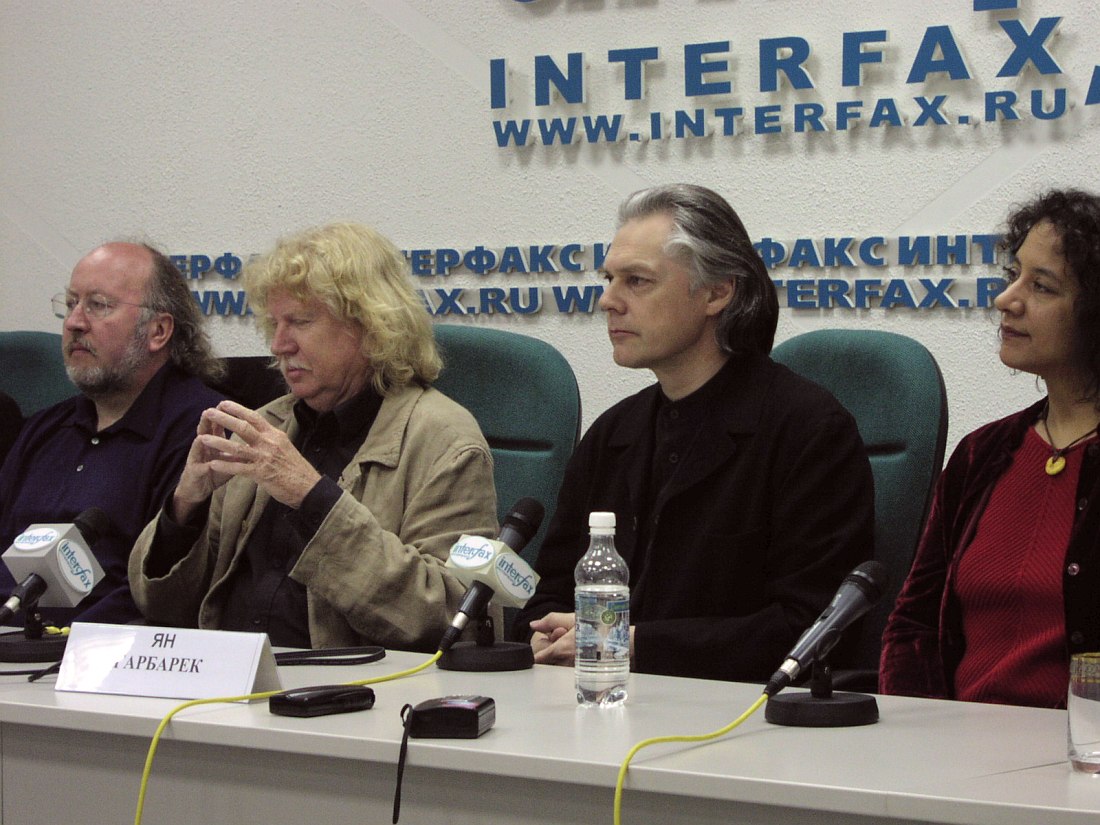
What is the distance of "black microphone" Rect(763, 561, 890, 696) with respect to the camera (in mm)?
1570

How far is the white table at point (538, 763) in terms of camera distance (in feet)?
4.20

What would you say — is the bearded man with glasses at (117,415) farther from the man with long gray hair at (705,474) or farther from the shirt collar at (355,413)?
the man with long gray hair at (705,474)

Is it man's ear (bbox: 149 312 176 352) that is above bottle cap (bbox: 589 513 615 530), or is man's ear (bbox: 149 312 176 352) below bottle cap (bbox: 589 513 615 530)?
above

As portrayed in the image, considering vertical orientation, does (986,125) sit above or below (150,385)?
above

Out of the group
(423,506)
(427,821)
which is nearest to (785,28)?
(423,506)

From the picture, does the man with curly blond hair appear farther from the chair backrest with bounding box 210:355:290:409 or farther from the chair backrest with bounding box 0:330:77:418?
the chair backrest with bounding box 0:330:77:418

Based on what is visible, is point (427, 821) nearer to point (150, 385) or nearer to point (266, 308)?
point (266, 308)

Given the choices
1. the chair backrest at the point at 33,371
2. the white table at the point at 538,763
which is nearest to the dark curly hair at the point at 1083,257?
the white table at the point at 538,763

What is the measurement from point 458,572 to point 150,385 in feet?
4.90

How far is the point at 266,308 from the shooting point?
2855 mm

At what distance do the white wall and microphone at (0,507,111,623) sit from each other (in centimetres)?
194

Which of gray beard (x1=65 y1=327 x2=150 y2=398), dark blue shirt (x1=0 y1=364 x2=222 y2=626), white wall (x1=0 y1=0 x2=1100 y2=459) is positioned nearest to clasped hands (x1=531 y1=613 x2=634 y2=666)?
dark blue shirt (x1=0 y1=364 x2=222 y2=626)

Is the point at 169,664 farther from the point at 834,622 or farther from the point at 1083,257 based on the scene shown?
the point at 1083,257

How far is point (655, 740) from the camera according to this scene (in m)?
1.43
